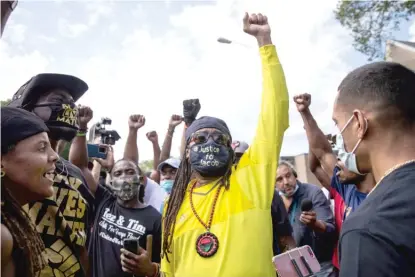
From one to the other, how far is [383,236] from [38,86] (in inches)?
96.1

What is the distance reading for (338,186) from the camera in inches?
150

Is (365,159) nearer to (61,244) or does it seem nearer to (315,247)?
(61,244)

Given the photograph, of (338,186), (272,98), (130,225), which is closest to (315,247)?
(338,186)

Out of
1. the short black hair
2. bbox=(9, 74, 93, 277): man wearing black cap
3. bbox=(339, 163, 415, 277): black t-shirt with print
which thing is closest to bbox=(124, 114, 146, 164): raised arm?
bbox=(9, 74, 93, 277): man wearing black cap

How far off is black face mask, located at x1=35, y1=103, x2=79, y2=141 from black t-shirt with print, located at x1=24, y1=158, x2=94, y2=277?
215 millimetres

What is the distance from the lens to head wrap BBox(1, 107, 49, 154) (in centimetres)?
188

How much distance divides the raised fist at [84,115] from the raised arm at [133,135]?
1.04 m

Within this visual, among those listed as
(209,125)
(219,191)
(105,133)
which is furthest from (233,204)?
(105,133)

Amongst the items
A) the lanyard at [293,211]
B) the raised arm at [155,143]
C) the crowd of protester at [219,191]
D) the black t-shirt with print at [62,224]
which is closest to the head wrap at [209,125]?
the crowd of protester at [219,191]

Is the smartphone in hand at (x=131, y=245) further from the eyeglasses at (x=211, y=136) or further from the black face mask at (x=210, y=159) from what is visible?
the eyeglasses at (x=211, y=136)

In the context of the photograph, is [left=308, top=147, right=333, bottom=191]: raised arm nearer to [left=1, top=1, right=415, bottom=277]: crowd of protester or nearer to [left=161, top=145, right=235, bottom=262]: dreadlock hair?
[left=1, top=1, right=415, bottom=277]: crowd of protester

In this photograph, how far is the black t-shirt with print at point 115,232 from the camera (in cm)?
374

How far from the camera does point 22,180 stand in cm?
196

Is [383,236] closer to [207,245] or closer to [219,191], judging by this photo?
[207,245]
